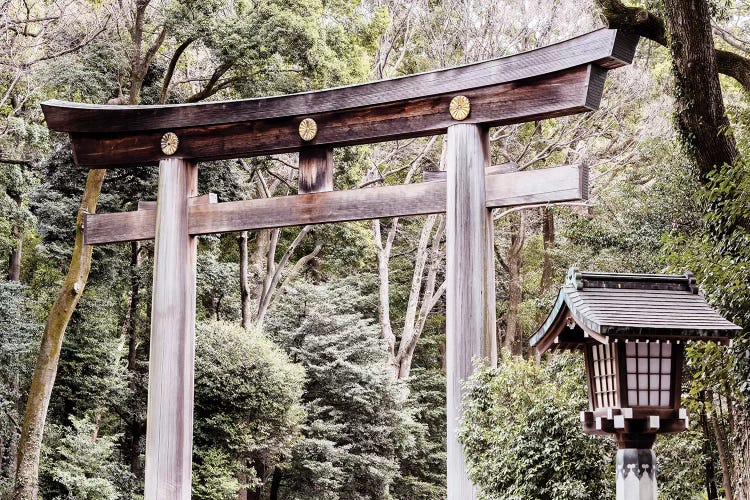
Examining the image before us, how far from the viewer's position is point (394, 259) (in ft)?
69.9

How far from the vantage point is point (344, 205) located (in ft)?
25.1

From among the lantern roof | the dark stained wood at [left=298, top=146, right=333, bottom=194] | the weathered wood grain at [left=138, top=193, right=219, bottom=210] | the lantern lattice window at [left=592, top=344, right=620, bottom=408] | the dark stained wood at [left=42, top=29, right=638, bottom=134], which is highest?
the dark stained wood at [left=42, top=29, right=638, bottom=134]

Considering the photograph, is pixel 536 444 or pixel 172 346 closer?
pixel 536 444

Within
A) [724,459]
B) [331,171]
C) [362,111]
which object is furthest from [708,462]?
[362,111]

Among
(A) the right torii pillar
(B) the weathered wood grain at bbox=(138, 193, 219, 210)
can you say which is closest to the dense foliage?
(A) the right torii pillar

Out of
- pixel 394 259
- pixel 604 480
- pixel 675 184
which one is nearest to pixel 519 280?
pixel 394 259

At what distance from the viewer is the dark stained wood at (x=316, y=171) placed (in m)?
7.85

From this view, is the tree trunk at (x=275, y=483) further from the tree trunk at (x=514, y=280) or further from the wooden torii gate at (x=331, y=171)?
the wooden torii gate at (x=331, y=171)

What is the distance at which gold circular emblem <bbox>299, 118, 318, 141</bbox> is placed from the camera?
307 inches

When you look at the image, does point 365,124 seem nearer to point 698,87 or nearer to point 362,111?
point 362,111

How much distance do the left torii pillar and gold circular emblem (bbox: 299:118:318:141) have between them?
133 cm

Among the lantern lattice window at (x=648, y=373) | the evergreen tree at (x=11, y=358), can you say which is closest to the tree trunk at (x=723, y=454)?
the lantern lattice window at (x=648, y=373)

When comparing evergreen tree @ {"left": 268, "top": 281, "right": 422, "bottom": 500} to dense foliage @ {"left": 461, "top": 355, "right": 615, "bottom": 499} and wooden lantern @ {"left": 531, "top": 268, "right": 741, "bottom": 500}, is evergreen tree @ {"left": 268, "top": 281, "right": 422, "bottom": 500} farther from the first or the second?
wooden lantern @ {"left": 531, "top": 268, "right": 741, "bottom": 500}

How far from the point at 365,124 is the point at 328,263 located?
1179 cm
